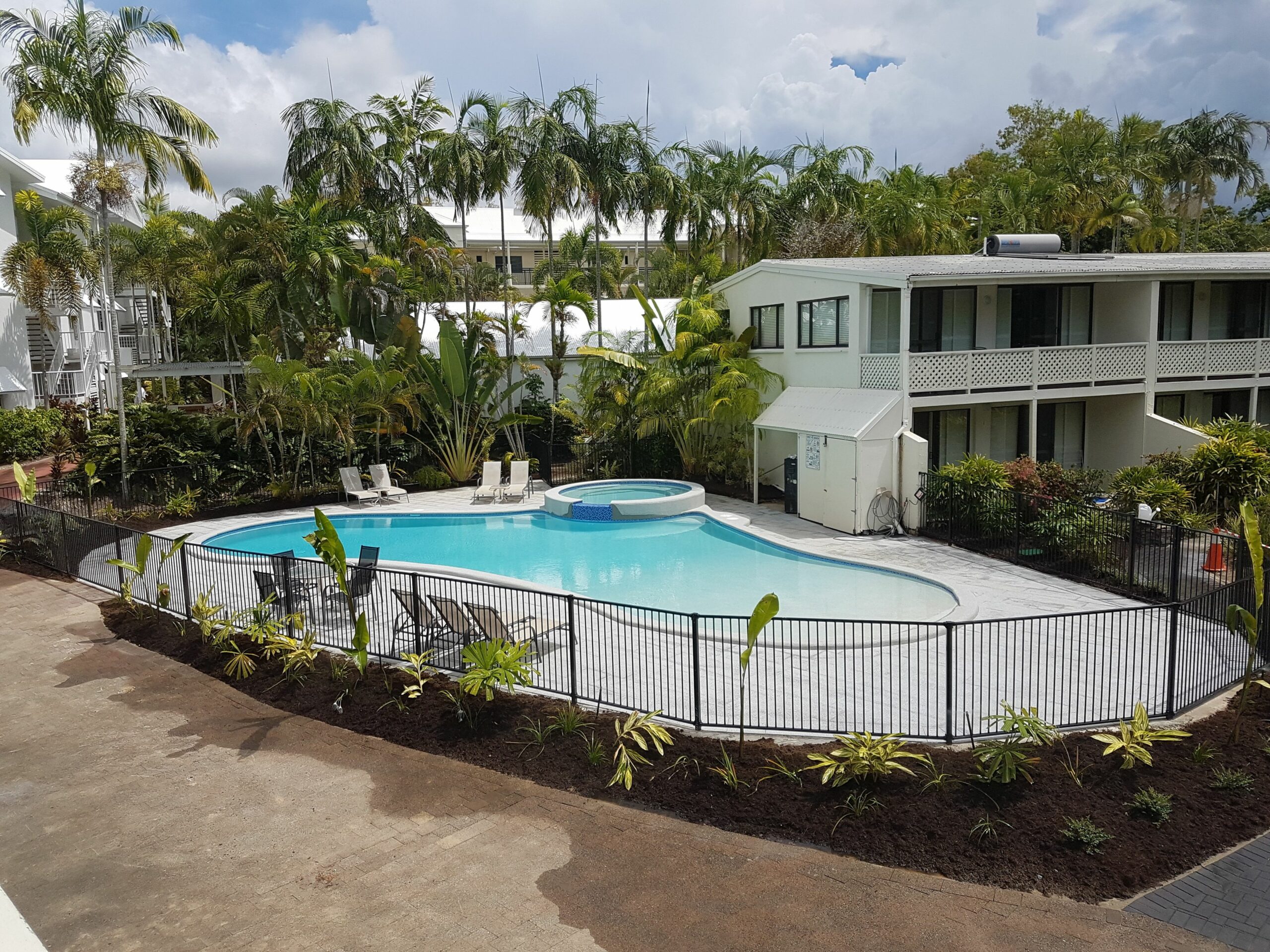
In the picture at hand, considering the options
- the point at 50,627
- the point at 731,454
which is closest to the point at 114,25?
the point at 50,627

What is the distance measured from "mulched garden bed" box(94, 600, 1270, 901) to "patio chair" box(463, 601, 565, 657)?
1282 mm

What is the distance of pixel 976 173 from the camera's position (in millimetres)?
51438

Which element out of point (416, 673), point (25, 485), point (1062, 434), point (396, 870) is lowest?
point (396, 870)

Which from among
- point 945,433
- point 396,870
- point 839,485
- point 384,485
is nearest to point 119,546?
point 384,485

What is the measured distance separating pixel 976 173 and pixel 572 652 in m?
49.7

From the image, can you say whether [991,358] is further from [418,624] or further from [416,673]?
[416,673]

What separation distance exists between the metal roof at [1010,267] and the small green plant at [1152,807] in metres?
13.6

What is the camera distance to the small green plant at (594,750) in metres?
8.62

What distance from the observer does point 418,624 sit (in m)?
11.3

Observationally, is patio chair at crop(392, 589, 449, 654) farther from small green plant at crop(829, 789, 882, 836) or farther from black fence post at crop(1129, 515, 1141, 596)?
black fence post at crop(1129, 515, 1141, 596)

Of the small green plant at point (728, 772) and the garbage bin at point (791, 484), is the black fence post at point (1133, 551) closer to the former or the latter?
the garbage bin at point (791, 484)

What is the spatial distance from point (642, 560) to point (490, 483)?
7895mm

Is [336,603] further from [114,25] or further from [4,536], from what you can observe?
[114,25]

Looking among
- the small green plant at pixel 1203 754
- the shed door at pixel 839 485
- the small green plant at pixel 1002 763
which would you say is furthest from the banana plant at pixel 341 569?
the shed door at pixel 839 485
